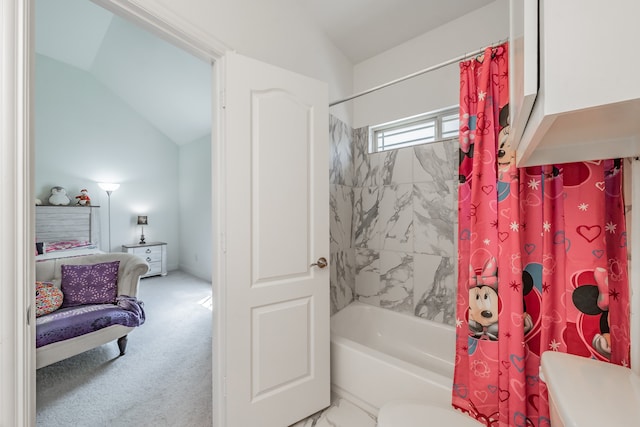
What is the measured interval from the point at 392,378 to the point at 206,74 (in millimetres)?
4173

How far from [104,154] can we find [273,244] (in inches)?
207

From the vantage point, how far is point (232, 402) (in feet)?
4.38

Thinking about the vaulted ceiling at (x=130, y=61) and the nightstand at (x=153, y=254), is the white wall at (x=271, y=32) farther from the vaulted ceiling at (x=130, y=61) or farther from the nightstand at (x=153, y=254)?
the nightstand at (x=153, y=254)

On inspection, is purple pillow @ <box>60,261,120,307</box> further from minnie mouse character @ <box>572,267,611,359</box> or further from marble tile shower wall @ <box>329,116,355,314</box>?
minnie mouse character @ <box>572,267,611,359</box>

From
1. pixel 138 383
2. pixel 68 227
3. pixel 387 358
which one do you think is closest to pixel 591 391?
pixel 387 358

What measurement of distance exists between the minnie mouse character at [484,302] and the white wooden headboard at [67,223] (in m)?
5.87

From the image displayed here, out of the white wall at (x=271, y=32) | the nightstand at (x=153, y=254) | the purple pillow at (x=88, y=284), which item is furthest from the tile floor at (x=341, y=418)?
the nightstand at (x=153, y=254)

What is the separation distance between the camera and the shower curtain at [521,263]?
36.1 inches


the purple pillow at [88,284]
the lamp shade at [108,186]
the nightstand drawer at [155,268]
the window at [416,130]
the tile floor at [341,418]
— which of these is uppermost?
the window at [416,130]

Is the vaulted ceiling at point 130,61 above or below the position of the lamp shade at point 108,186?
above

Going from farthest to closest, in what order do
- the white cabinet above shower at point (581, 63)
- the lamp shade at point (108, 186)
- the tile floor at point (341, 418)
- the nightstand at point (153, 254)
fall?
1. the nightstand at point (153, 254)
2. the lamp shade at point (108, 186)
3. the tile floor at point (341, 418)
4. the white cabinet above shower at point (581, 63)

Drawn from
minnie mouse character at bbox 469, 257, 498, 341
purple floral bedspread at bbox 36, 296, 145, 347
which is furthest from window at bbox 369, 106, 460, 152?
purple floral bedspread at bbox 36, 296, 145, 347

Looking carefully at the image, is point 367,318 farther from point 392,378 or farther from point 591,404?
point 591,404

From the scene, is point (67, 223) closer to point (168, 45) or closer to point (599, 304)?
point (168, 45)
